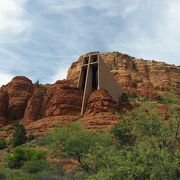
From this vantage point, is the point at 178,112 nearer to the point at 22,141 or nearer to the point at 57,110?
the point at 22,141

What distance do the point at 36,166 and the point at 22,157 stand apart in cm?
762

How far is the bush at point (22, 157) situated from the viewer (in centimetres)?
5622

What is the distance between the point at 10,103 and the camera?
298 feet

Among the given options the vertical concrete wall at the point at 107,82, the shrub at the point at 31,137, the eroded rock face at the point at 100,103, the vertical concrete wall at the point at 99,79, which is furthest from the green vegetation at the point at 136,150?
the vertical concrete wall at the point at 107,82

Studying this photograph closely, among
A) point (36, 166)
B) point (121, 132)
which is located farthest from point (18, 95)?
point (36, 166)

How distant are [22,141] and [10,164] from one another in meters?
12.0

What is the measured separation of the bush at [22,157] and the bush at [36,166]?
304 cm

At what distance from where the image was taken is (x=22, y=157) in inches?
2309

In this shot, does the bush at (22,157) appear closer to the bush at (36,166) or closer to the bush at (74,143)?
the bush at (36,166)

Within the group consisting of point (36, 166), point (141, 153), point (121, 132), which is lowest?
point (36, 166)

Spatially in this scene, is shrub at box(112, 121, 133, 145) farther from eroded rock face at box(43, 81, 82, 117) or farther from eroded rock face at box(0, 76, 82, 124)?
eroded rock face at box(0, 76, 82, 124)

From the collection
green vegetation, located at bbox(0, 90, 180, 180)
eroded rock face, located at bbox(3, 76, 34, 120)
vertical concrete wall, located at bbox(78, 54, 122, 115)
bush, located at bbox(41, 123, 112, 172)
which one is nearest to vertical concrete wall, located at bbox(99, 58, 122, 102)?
vertical concrete wall, located at bbox(78, 54, 122, 115)

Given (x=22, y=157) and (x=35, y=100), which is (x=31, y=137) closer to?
(x=22, y=157)

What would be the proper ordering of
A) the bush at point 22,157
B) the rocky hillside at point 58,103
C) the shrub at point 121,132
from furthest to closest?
the rocky hillside at point 58,103 < the bush at point 22,157 < the shrub at point 121,132
